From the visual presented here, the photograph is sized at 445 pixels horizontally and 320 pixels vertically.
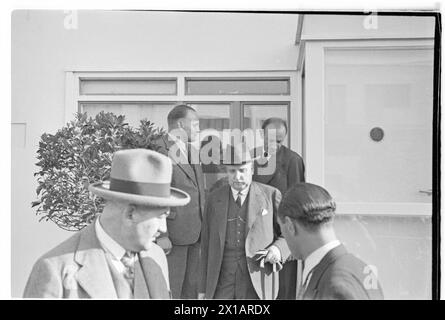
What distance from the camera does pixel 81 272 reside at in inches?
137

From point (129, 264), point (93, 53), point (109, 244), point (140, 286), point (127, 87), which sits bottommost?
point (140, 286)

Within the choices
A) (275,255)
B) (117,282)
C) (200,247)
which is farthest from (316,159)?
(117,282)

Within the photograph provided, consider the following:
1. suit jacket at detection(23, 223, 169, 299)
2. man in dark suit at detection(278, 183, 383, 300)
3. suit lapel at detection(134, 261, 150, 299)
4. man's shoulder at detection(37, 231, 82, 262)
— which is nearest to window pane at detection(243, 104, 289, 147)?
man in dark suit at detection(278, 183, 383, 300)

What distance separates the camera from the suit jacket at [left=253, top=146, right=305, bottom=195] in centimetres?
353

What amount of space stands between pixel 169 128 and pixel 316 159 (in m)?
0.79

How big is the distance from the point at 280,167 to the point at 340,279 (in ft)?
2.13

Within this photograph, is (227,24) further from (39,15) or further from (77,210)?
(77,210)

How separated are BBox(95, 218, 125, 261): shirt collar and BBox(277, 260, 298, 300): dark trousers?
2.76ft

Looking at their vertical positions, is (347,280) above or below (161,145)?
below

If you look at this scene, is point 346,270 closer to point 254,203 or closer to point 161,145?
point 254,203

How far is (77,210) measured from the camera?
3.56 meters

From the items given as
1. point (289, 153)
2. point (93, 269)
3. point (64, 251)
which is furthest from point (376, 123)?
point (64, 251)

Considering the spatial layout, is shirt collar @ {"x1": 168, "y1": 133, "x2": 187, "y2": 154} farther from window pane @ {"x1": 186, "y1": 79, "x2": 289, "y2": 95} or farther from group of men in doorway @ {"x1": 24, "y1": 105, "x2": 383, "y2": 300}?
window pane @ {"x1": 186, "y1": 79, "x2": 289, "y2": 95}

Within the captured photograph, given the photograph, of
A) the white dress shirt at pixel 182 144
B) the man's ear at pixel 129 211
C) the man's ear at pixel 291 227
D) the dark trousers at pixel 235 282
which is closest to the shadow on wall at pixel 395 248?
the man's ear at pixel 291 227
